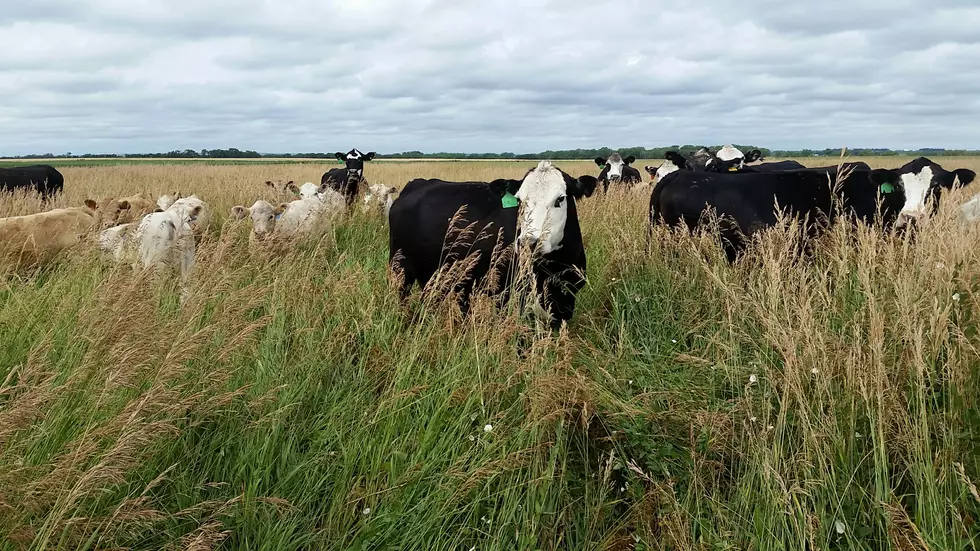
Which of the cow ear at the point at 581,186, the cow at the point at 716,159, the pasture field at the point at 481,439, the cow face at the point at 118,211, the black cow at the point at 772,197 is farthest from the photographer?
the cow at the point at 716,159

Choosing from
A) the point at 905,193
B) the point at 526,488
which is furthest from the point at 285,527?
the point at 905,193

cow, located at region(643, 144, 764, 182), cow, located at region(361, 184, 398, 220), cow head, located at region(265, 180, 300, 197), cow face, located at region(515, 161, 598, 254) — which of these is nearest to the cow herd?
cow face, located at region(515, 161, 598, 254)

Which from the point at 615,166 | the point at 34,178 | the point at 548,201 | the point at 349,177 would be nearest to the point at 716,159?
the point at 615,166

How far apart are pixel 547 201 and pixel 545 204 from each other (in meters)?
0.05

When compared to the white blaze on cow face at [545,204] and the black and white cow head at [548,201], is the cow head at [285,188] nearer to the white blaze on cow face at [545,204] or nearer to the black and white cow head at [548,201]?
the black and white cow head at [548,201]

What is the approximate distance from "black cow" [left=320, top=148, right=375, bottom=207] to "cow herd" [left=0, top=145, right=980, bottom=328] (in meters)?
4.88

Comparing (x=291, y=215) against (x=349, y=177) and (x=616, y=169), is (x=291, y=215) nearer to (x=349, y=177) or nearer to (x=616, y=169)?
(x=349, y=177)

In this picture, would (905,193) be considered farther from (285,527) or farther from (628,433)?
(285,527)

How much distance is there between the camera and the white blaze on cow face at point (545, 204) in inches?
187

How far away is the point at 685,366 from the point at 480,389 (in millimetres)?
1452

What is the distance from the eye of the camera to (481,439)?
2.84 meters

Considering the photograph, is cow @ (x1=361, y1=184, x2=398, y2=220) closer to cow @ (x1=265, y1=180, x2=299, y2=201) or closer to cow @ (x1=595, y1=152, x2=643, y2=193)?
cow @ (x1=265, y1=180, x2=299, y2=201)

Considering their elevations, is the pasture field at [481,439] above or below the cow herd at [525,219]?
below

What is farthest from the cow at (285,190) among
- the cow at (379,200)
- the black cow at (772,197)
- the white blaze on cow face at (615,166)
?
the white blaze on cow face at (615,166)
